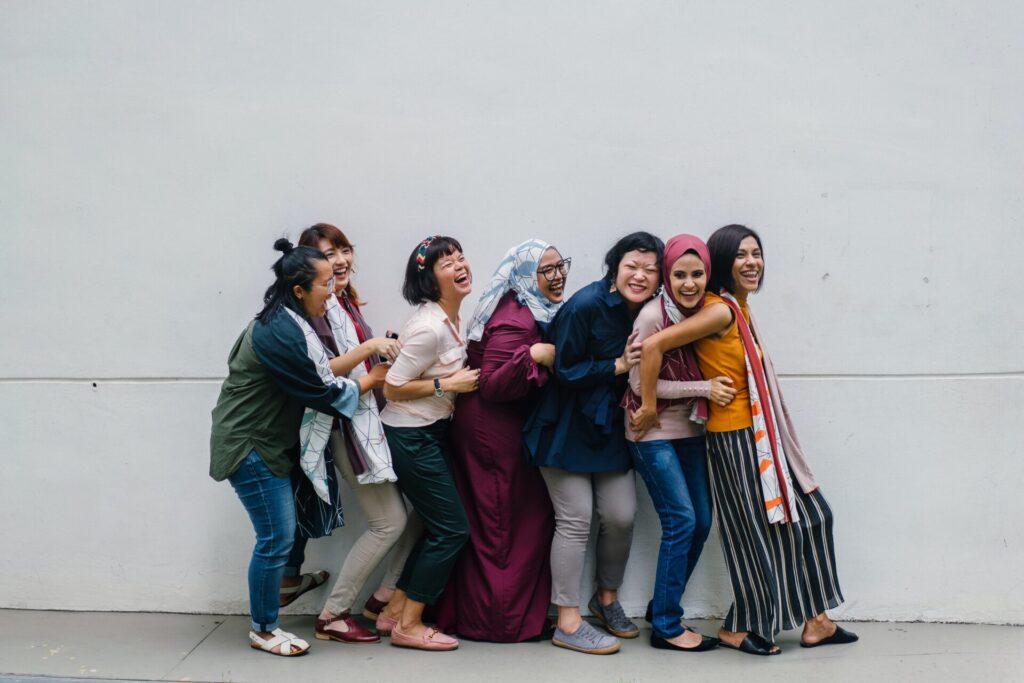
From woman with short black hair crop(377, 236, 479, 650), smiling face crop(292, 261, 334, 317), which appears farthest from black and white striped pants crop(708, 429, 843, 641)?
smiling face crop(292, 261, 334, 317)

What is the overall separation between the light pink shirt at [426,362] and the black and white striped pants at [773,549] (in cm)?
119

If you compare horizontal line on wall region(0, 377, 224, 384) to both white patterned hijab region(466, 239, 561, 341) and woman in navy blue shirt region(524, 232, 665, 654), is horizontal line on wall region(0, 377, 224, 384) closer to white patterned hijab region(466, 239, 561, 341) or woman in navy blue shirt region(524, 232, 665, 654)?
white patterned hijab region(466, 239, 561, 341)

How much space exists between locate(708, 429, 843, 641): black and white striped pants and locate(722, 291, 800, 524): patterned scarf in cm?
5

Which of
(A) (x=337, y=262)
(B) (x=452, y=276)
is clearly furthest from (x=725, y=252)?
(A) (x=337, y=262)

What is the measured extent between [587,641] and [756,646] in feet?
2.43

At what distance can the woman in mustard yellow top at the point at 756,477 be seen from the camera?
13.7 feet

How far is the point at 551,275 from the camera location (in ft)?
14.2

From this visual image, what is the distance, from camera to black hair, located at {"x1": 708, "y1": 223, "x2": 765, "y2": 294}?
426cm

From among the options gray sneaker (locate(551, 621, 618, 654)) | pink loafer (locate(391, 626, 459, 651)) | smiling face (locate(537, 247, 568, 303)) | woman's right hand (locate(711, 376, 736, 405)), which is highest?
smiling face (locate(537, 247, 568, 303))

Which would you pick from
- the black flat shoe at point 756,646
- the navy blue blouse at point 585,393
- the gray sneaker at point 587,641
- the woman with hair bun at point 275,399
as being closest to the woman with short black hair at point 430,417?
the woman with hair bun at point 275,399

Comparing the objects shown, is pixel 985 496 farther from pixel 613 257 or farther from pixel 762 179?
pixel 613 257

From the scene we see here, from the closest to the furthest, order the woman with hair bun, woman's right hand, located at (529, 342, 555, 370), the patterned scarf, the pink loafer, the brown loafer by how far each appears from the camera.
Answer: the woman with hair bun → the patterned scarf → woman's right hand, located at (529, 342, 555, 370) → the pink loafer → the brown loafer

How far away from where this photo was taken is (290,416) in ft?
13.8

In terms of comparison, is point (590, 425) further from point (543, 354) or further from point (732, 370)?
point (732, 370)
